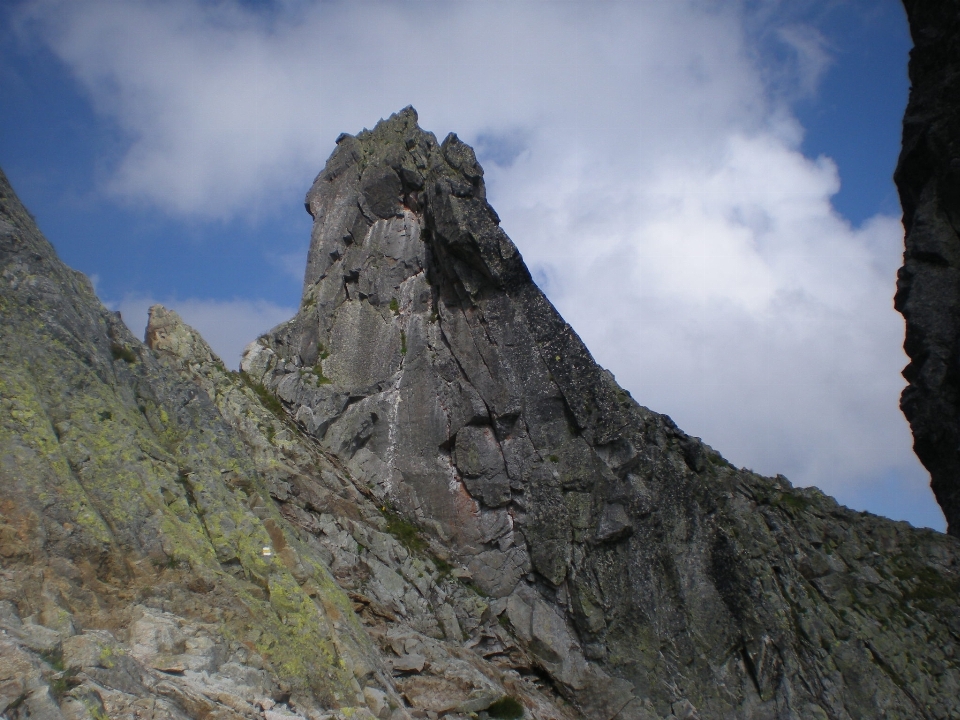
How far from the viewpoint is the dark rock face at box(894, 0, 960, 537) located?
114ft

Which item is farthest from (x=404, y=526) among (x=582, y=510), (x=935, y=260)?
(x=935, y=260)

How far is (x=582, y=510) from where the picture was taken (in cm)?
2698

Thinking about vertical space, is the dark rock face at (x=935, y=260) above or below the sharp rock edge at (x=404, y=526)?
above

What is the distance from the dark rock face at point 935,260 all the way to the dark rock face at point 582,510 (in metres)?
5.14

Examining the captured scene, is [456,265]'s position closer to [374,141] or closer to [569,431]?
[569,431]

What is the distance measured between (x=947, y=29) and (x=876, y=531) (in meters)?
26.1

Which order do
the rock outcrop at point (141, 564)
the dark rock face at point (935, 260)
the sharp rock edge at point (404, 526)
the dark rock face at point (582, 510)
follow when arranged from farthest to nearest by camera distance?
the dark rock face at point (935, 260)
the dark rock face at point (582, 510)
the sharp rock edge at point (404, 526)
the rock outcrop at point (141, 564)

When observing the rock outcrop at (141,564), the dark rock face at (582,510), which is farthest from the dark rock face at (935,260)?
the rock outcrop at (141,564)

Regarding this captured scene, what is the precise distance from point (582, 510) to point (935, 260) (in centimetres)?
2350

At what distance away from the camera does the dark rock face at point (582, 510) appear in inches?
997

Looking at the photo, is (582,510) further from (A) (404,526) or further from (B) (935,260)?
(B) (935,260)

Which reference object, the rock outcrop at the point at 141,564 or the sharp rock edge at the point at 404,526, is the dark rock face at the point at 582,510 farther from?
the rock outcrop at the point at 141,564

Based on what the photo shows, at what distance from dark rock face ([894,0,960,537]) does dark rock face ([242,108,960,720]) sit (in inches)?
202

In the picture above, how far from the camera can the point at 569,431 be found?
93.7 ft
